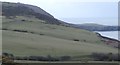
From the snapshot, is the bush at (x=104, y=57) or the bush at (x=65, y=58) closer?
the bush at (x=65, y=58)

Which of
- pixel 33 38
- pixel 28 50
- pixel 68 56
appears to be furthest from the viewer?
pixel 33 38

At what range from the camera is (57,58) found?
104 feet

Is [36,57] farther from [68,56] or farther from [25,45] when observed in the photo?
[25,45]

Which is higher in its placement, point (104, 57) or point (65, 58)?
point (65, 58)

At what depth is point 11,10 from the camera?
88938 millimetres

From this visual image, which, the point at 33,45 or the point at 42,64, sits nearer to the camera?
the point at 42,64

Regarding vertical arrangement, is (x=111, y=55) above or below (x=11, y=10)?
below

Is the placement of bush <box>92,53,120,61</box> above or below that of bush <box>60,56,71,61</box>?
below

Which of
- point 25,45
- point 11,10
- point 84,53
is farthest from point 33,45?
point 11,10

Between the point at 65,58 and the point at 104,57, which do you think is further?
the point at 104,57

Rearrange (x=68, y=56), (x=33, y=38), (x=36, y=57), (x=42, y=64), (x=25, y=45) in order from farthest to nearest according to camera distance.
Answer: (x=33, y=38) < (x=25, y=45) < (x=68, y=56) < (x=36, y=57) < (x=42, y=64)

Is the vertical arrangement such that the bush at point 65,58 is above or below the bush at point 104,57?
above

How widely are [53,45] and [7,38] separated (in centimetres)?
600

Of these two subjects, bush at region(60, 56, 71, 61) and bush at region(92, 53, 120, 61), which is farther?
bush at region(92, 53, 120, 61)
